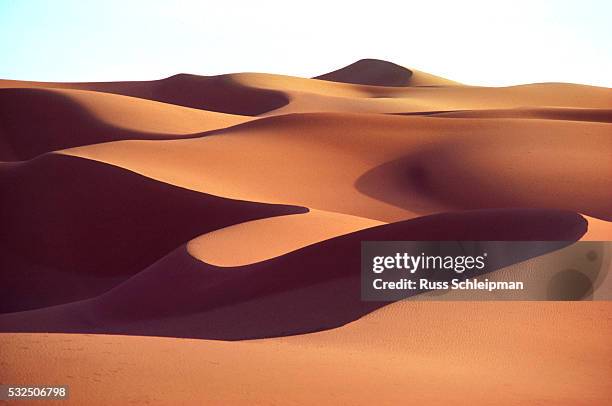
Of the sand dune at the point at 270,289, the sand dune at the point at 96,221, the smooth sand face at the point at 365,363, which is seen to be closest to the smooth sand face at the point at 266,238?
the sand dune at the point at 270,289

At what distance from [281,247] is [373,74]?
2508 inches

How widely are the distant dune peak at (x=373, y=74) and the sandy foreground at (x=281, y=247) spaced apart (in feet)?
94.4

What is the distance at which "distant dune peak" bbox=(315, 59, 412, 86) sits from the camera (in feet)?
244

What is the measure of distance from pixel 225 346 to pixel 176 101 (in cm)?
4936

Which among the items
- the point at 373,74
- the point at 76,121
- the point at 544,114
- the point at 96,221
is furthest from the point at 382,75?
the point at 96,221

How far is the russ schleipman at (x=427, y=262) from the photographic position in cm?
1037

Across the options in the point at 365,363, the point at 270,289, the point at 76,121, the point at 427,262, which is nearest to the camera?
the point at 365,363

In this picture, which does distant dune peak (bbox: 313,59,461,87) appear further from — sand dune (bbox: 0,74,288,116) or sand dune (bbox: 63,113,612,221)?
sand dune (bbox: 63,113,612,221)

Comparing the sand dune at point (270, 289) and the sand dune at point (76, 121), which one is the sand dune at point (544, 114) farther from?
the sand dune at point (270, 289)

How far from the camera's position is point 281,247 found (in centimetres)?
1459

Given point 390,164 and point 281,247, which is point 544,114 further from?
point 281,247

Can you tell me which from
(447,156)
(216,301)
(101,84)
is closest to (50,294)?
(216,301)

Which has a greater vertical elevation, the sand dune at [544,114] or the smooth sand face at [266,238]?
the sand dune at [544,114]

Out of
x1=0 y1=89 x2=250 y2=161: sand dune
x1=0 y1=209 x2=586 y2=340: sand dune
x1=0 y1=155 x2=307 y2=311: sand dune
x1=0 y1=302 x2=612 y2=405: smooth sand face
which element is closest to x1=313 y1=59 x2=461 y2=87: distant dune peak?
x1=0 y1=89 x2=250 y2=161: sand dune
